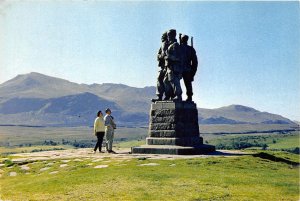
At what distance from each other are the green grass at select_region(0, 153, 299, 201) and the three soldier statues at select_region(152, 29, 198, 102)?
7.37 metres

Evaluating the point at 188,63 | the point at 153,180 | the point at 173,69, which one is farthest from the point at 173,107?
the point at 153,180

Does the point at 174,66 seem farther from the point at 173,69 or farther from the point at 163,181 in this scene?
the point at 163,181

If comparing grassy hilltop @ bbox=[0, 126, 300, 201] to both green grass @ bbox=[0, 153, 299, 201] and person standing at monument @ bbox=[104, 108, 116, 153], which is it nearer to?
green grass @ bbox=[0, 153, 299, 201]

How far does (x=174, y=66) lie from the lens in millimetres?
25219

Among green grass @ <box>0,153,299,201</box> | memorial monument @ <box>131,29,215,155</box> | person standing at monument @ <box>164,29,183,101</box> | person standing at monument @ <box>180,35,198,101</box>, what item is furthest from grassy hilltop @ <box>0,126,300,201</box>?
person standing at monument @ <box>180,35,198,101</box>

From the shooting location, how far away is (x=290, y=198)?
1248 centimetres

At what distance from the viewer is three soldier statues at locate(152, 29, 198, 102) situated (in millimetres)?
25062

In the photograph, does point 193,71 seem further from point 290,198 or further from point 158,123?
point 290,198

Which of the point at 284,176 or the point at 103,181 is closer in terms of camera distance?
the point at 103,181

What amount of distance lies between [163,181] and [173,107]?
1028 cm

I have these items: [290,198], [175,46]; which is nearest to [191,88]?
[175,46]

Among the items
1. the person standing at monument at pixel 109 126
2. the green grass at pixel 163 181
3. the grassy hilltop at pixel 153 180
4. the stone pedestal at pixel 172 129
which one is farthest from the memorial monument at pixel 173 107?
the green grass at pixel 163 181

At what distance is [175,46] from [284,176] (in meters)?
11.4

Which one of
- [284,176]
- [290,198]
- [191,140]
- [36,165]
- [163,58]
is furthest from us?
[163,58]
